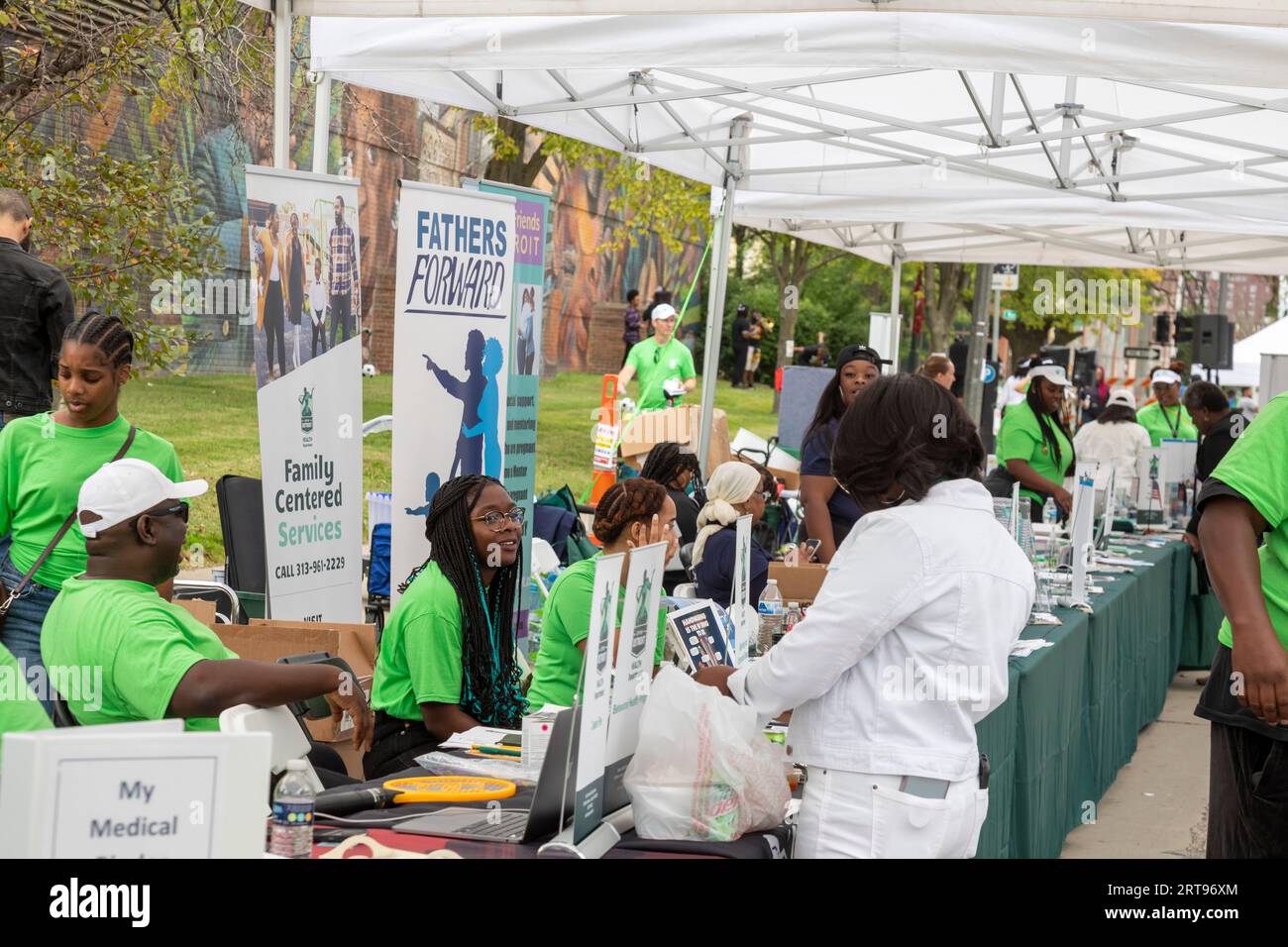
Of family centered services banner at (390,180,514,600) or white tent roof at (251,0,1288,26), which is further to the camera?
family centered services banner at (390,180,514,600)

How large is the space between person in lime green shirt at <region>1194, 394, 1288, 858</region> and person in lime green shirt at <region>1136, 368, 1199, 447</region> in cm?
1039

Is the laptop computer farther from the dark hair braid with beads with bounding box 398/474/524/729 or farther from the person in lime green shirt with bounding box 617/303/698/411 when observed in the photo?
the person in lime green shirt with bounding box 617/303/698/411

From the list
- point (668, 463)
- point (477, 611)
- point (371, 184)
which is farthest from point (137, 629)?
point (371, 184)

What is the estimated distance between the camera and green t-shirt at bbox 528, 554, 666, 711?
428cm

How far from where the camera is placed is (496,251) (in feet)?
20.8

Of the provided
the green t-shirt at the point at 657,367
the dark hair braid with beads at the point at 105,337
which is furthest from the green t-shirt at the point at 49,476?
the green t-shirt at the point at 657,367

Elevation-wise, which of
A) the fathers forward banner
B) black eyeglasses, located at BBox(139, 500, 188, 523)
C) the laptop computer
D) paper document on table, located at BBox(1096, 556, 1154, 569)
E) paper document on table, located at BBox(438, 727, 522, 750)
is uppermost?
the fathers forward banner

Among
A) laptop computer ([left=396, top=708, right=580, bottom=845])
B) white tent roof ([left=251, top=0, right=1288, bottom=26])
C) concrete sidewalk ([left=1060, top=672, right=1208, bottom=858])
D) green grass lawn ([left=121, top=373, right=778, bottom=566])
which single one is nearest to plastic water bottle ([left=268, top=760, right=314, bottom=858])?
laptop computer ([left=396, top=708, right=580, bottom=845])

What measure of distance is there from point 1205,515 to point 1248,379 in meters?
23.1

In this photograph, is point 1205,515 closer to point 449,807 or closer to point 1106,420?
point 449,807

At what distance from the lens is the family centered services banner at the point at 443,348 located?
19.7ft

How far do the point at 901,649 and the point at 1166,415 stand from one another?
11290mm

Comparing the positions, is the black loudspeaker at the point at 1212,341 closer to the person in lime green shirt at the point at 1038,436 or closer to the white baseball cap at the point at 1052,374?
the person in lime green shirt at the point at 1038,436

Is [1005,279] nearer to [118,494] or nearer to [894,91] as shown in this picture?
[894,91]
